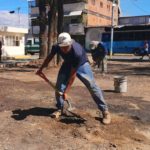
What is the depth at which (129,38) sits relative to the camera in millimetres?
48594

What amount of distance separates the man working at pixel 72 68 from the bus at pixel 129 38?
3897cm

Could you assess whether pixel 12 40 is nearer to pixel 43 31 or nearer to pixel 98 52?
pixel 43 31

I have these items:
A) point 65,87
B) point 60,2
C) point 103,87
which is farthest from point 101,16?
point 65,87

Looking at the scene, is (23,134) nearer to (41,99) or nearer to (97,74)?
(41,99)

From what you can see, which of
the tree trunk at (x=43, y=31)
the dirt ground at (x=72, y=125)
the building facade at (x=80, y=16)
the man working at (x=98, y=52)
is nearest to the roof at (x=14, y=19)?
the building facade at (x=80, y=16)

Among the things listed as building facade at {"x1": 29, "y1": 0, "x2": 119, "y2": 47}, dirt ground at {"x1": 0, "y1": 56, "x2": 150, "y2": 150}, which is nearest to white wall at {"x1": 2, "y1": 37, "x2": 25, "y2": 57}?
building facade at {"x1": 29, "y1": 0, "x2": 119, "y2": 47}

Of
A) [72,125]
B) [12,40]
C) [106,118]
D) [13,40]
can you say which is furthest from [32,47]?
[72,125]

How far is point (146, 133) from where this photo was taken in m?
7.82

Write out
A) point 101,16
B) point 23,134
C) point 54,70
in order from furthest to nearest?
point 101,16 < point 54,70 < point 23,134

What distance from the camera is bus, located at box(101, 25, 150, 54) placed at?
1858 inches

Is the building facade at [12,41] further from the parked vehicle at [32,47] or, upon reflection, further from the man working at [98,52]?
the man working at [98,52]

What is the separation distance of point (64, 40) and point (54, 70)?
1440cm

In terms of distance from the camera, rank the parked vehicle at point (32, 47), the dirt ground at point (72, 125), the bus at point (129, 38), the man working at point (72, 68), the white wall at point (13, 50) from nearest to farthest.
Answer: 1. the dirt ground at point (72, 125)
2. the man working at point (72, 68)
3. the white wall at point (13, 50)
4. the bus at point (129, 38)
5. the parked vehicle at point (32, 47)

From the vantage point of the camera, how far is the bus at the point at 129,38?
155ft
